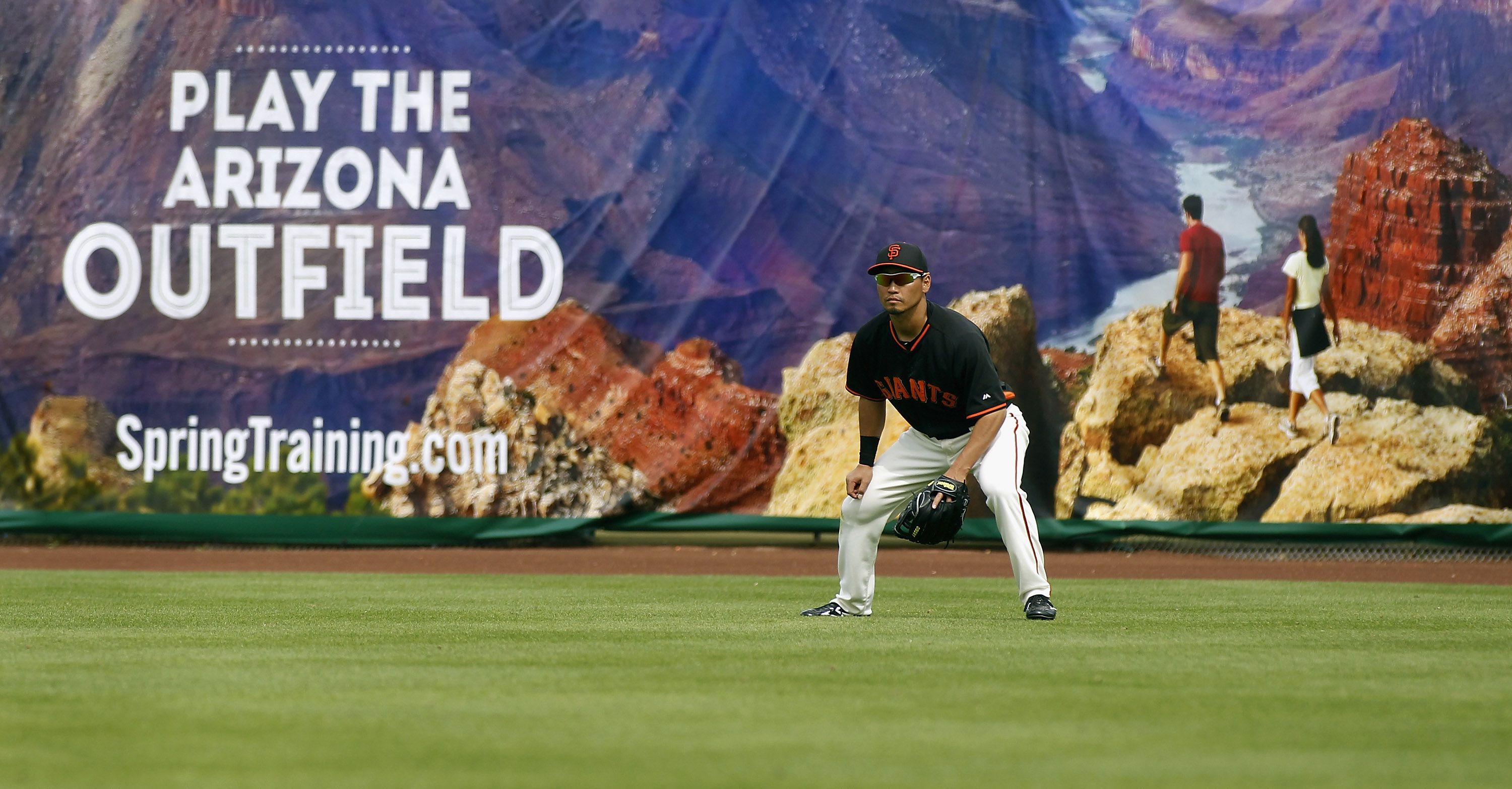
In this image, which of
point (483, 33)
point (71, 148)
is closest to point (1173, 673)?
point (483, 33)

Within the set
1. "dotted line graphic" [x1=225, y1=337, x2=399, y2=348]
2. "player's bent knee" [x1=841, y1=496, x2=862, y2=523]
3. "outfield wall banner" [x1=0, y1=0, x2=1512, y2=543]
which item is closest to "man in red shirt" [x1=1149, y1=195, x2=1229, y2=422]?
"outfield wall banner" [x1=0, y1=0, x2=1512, y2=543]

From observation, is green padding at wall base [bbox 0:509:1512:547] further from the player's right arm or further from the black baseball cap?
the black baseball cap

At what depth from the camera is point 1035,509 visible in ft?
43.2

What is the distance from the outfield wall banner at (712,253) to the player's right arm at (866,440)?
19.3ft

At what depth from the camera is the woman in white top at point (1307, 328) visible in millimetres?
12992

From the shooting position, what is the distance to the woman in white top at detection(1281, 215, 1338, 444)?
42.6 feet

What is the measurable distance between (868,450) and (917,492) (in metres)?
0.28

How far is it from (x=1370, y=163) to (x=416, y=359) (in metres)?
7.71

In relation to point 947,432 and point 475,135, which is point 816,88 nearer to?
point 475,135

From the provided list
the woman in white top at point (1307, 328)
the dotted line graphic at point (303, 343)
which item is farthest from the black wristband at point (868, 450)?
the dotted line graphic at point (303, 343)

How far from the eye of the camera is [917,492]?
7.20 metres

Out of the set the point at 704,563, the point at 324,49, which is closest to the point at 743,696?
the point at 704,563

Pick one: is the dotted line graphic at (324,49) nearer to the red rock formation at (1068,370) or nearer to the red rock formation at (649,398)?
the red rock formation at (649,398)

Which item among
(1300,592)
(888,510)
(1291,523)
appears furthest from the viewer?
(1291,523)
